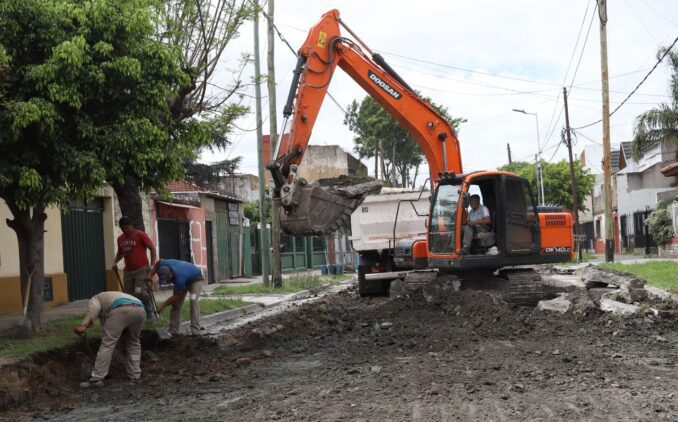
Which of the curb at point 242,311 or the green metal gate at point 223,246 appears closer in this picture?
the curb at point 242,311

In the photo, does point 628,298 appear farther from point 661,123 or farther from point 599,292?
point 661,123

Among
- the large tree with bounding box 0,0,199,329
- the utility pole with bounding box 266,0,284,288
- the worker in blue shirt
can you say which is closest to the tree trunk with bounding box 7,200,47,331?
the large tree with bounding box 0,0,199,329

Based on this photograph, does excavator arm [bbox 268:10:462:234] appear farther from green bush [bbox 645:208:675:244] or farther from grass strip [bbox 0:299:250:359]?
green bush [bbox 645:208:675:244]

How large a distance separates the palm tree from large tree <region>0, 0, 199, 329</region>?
1056 inches

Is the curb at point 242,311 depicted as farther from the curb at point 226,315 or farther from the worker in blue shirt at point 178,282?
the worker in blue shirt at point 178,282

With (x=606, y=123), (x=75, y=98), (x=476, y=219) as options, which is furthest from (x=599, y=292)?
(x=606, y=123)

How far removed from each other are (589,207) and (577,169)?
12788mm

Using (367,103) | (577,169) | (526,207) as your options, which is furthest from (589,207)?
(526,207)

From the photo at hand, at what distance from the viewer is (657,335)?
9.49m

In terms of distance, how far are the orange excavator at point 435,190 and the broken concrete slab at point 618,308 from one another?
1.52 metres

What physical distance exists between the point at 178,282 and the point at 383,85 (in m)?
5.22

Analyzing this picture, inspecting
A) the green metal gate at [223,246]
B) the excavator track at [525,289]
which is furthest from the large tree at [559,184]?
the excavator track at [525,289]

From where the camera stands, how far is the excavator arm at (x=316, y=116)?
1101 centimetres

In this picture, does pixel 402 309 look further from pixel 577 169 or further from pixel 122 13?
pixel 577 169
